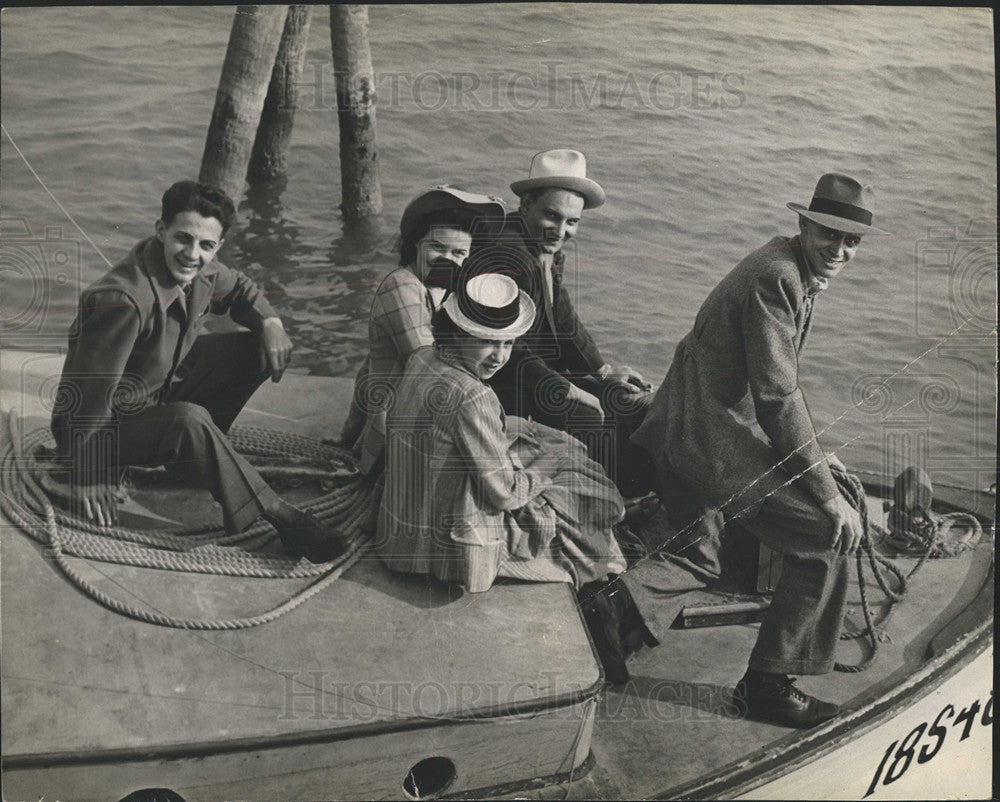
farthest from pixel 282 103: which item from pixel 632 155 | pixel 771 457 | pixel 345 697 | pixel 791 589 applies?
pixel 345 697

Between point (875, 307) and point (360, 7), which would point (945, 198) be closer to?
point (875, 307)

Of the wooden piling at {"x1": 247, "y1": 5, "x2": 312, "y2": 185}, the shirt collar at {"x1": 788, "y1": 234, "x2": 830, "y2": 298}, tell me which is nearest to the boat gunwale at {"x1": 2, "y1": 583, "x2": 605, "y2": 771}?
the shirt collar at {"x1": 788, "y1": 234, "x2": 830, "y2": 298}

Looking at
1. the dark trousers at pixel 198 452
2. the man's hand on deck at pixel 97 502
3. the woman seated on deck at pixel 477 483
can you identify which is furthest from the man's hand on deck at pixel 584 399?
the man's hand on deck at pixel 97 502

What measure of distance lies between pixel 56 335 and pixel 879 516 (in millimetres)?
5218

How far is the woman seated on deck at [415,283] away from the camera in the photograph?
165 inches

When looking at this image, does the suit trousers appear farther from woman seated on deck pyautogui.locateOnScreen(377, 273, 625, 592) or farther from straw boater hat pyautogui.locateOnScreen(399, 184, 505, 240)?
straw boater hat pyautogui.locateOnScreen(399, 184, 505, 240)

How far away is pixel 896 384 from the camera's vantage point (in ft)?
16.6

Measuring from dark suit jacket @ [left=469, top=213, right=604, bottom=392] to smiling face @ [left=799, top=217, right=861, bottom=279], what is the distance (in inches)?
43.8

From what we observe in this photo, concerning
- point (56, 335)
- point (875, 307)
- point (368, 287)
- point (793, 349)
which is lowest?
point (368, 287)

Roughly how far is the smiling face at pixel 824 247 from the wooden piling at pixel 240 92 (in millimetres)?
4846

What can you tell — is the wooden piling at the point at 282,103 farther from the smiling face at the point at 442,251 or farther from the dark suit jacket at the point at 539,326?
the smiling face at the point at 442,251

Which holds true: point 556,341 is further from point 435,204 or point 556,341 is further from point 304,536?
point 304,536

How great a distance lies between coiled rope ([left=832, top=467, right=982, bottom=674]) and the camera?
453 cm

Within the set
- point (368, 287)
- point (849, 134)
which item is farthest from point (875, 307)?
point (368, 287)
